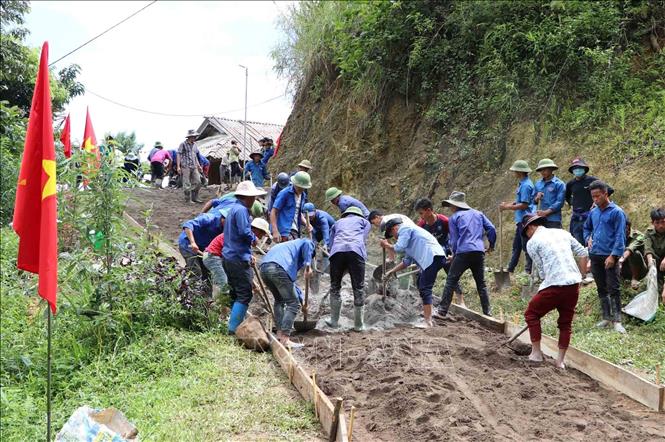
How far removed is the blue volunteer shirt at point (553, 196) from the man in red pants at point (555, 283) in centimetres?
273

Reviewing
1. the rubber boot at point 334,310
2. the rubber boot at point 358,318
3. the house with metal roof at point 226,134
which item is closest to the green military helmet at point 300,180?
the rubber boot at point 334,310

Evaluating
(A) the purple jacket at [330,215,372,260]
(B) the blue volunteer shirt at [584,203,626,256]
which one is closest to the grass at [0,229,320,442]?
(A) the purple jacket at [330,215,372,260]

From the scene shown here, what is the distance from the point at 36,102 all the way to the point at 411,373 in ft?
12.7

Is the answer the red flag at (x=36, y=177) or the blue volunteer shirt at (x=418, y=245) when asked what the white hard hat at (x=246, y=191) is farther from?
the red flag at (x=36, y=177)

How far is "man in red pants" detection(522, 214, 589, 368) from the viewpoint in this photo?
5699mm

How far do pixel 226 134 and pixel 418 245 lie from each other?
2009cm

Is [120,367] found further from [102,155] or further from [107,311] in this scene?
[102,155]

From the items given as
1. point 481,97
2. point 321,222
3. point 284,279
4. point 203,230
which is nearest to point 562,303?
point 284,279

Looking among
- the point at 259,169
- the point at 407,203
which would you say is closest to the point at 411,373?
the point at 407,203

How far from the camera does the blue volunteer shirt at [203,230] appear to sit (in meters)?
7.89

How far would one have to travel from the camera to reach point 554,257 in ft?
18.8

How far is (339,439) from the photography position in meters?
4.10

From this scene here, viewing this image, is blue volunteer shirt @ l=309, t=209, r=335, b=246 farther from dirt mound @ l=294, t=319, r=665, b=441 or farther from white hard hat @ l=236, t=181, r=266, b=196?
dirt mound @ l=294, t=319, r=665, b=441

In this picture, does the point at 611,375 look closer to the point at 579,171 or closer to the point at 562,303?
the point at 562,303
